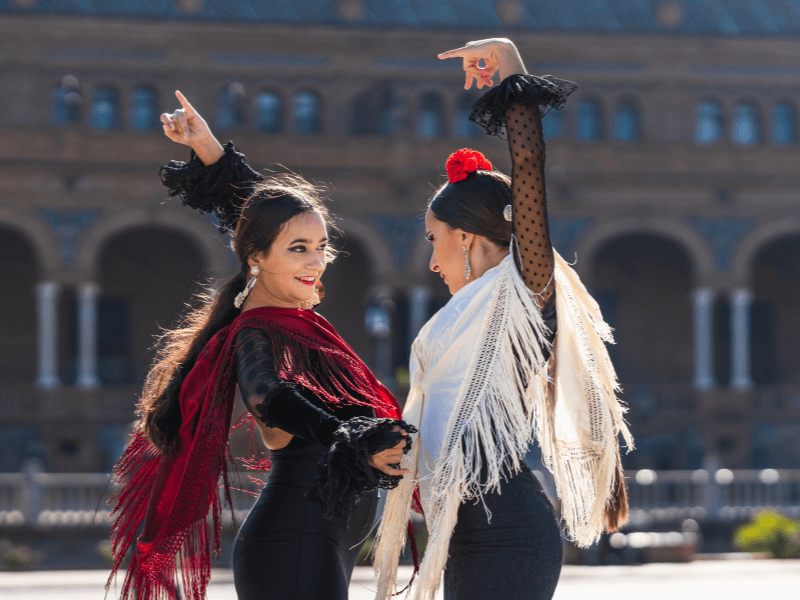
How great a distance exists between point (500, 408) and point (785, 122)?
79.7 ft

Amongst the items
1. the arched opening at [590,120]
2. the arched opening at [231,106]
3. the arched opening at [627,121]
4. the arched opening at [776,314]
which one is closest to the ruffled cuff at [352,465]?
the arched opening at [231,106]

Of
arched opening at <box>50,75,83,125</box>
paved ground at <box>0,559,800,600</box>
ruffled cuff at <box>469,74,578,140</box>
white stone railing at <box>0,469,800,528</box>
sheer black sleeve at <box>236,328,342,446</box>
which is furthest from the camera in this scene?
arched opening at <box>50,75,83,125</box>

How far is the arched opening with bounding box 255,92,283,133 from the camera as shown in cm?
2402

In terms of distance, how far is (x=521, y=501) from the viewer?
2.66m

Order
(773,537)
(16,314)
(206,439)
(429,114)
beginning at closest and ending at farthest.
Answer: (206,439)
(773,537)
(16,314)
(429,114)

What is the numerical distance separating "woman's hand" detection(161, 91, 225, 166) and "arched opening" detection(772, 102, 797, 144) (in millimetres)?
23596

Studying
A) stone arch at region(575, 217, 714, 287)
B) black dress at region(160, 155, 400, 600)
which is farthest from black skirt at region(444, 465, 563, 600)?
stone arch at region(575, 217, 714, 287)

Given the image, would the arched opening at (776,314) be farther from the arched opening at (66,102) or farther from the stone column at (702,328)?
the arched opening at (66,102)

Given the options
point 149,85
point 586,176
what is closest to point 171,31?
point 149,85

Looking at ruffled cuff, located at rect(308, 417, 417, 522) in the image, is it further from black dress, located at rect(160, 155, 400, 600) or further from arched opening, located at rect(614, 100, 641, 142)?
arched opening, located at rect(614, 100, 641, 142)

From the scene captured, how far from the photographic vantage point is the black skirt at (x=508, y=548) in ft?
8.49

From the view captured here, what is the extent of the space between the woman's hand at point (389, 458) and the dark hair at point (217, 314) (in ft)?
2.46

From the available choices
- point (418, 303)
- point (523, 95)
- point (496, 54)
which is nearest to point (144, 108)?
point (418, 303)

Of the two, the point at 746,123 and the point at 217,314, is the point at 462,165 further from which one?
the point at 746,123
